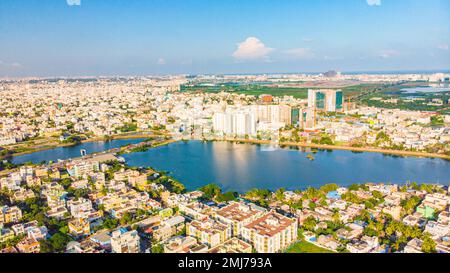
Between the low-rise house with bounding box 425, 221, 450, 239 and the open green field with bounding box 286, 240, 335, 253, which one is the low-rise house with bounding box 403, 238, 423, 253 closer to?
the low-rise house with bounding box 425, 221, 450, 239

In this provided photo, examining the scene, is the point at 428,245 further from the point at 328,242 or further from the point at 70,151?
the point at 70,151

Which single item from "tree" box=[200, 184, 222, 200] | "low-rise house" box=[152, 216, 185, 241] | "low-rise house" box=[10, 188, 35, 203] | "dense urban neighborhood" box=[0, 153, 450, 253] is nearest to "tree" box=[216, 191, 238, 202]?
"dense urban neighborhood" box=[0, 153, 450, 253]

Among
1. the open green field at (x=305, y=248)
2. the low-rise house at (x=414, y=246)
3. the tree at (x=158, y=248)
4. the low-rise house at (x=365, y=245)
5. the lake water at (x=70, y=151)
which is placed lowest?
the open green field at (x=305, y=248)

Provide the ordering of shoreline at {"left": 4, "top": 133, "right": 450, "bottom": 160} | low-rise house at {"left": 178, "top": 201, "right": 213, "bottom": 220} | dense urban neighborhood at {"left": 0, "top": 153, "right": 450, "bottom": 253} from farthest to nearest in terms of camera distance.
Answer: shoreline at {"left": 4, "top": 133, "right": 450, "bottom": 160}, low-rise house at {"left": 178, "top": 201, "right": 213, "bottom": 220}, dense urban neighborhood at {"left": 0, "top": 153, "right": 450, "bottom": 253}

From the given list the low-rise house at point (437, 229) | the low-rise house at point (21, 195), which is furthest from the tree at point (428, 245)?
the low-rise house at point (21, 195)

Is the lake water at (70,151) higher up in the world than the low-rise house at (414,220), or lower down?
higher up

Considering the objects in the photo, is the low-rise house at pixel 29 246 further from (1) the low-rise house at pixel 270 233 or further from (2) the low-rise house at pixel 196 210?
(1) the low-rise house at pixel 270 233

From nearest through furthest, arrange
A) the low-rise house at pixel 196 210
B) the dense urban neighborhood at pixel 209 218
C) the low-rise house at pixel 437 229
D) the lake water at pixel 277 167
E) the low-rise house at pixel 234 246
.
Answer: the low-rise house at pixel 234 246 → the dense urban neighborhood at pixel 209 218 → the low-rise house at pixel 437 229 → the low-rise house at pixel 196 210 → the lake water at pixel 277 167
